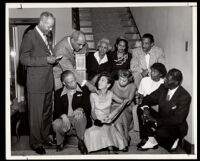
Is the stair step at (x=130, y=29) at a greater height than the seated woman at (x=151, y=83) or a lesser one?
greater

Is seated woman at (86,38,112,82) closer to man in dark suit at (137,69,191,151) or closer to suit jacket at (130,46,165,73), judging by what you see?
suit jacket at (130,46,165,73)

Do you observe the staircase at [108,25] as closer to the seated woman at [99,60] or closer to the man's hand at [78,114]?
the seated woman at [99,60]

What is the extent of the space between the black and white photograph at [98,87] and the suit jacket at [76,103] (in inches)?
0.4

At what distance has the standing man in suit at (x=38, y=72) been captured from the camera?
4.25m

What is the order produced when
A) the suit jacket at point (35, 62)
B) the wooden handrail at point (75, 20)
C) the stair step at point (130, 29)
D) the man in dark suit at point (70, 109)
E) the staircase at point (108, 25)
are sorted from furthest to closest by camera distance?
the stair step at point (130, 29) → the wooden handrail at point (75, 20) → the staircase at point (108, 25) → the man in dark suit at point (70, 109) → the suit jacket at point (35, 62)

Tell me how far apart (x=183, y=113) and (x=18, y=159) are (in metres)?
1.82

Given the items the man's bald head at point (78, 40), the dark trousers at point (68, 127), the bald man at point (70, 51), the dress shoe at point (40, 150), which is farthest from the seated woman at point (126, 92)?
the dress shoe at point (40, 150)

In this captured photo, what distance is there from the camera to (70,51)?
14.5 feet

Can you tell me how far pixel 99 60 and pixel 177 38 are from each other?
0.87 metres

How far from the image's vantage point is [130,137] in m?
4.43

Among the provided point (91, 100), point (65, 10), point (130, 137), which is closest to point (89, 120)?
point (91, 100)

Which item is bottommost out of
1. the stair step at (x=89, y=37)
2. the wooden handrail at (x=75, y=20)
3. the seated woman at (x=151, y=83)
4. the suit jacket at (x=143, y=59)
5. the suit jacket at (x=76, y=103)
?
the suit jacket at (x=76, y=103)

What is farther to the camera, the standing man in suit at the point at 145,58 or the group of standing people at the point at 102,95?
the standing man in suit at the point at 145,58

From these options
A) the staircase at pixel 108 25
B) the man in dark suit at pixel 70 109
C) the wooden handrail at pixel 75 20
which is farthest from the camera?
the wooden handrail at pixel 75 20
